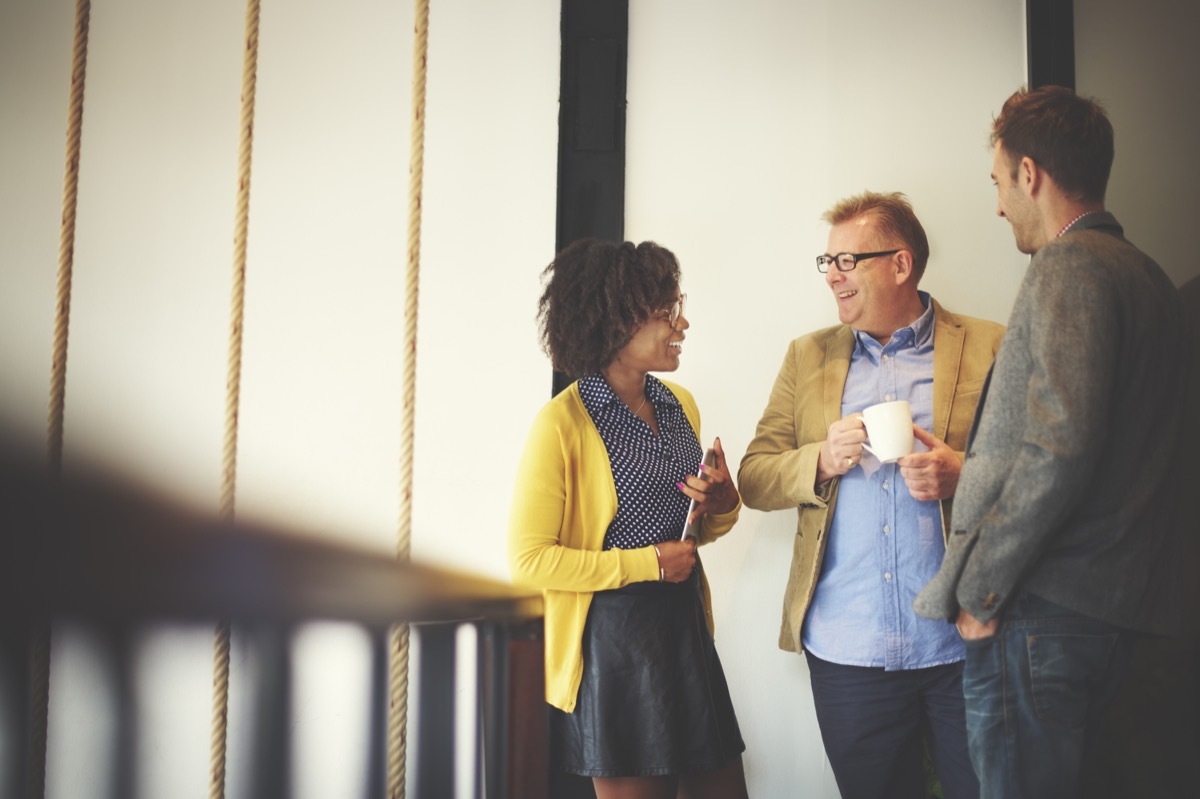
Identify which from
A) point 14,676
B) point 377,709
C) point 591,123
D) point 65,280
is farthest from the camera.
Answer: point 591,123

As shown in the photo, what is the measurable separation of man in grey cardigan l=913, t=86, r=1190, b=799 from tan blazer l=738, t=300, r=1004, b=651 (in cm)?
41

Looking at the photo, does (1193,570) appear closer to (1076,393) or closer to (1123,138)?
(1076,393)

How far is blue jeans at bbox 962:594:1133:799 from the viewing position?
1.27 meters

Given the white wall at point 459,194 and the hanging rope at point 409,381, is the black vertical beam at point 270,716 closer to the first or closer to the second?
the hanging rope at point 409,381

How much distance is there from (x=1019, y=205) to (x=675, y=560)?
879mm

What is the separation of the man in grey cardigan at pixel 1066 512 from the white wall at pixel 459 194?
40.9 inches

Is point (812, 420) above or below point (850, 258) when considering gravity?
below

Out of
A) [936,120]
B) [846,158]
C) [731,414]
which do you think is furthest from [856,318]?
[936,120]

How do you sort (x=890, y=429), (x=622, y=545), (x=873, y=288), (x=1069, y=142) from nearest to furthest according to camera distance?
(x=1069, y=142), (x=890, y=429), (x=622, y=545), (x=873, y=288)

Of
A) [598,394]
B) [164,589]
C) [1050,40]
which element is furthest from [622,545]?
[1050,40]

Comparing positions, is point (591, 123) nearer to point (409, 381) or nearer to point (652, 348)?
point (652, 348)

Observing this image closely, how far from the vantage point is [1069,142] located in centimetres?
143

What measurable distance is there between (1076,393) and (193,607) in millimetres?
1219

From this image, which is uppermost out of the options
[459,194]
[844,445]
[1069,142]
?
[459,194]
